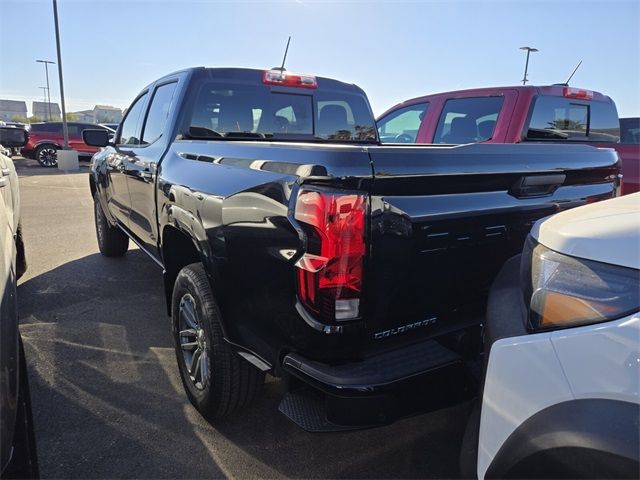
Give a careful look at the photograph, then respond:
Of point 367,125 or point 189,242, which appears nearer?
point 189,242

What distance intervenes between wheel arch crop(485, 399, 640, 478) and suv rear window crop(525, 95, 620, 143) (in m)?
4.22

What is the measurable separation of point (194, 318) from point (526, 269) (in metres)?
1.74

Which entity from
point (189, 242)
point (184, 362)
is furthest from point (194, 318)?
point (189, 242)

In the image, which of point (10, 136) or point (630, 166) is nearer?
point (10, 136)

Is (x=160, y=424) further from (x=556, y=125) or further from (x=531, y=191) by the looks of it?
(x=556, y=125)

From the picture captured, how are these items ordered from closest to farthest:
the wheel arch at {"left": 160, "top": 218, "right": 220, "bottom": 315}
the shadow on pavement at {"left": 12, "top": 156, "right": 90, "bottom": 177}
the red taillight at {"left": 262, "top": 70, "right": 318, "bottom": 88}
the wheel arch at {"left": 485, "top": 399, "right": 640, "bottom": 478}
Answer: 1. the wheel arch at {"left": 485, "top": 399, "right": 640, "bottom": 478}
2. the wheel arch at {"left": 160, "top": 218, "right": 220, "bottom": 315}
3. the red taillight at {"left": 262, "top": 70, "right": 318, "bottom": 88}
4. the shadow on pavement at {"left": 12, "top": 156, "right": 90, "bottom": 177}

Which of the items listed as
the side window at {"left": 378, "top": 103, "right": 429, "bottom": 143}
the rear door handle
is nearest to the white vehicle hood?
the rear door handle

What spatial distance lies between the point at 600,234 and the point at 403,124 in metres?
5.01

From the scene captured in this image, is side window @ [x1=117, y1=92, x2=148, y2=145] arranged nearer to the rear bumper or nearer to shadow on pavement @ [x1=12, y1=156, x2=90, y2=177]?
the rear bumper

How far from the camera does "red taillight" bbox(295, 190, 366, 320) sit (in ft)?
5.49

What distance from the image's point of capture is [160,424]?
258cm

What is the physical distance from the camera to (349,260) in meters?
1.71

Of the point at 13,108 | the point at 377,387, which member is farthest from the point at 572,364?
the point at 13,108

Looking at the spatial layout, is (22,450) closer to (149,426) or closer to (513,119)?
(149,426)
